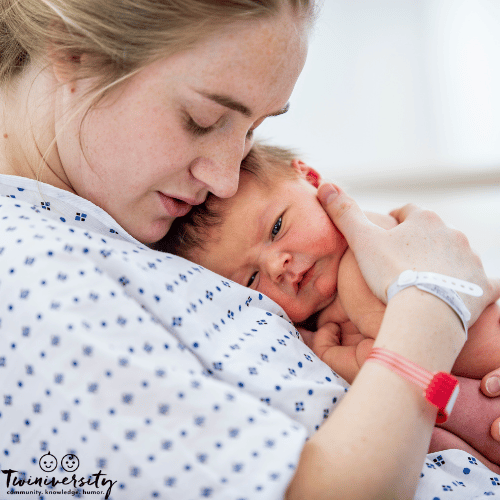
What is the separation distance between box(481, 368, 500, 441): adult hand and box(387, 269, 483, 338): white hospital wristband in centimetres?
18

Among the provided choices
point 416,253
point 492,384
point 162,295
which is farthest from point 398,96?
point 162,295

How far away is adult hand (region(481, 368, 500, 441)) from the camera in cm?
100

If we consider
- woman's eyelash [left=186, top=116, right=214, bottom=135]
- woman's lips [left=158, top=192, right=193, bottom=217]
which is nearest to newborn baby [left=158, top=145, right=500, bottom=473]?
woman's lips [left=158, top=192, right=193, bottom=217]

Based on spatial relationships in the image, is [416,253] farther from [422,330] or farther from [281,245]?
[281,245]

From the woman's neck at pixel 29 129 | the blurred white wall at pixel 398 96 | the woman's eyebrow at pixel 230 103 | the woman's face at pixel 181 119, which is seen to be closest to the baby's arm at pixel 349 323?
the woman's face at pixel 181 119

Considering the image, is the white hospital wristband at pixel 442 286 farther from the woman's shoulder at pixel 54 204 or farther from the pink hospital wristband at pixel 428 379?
the woman's shoulder at pixel 54 204

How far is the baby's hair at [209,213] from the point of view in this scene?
1.30 meters

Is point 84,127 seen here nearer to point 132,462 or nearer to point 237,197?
point 237,197

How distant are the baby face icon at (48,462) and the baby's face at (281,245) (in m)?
0.67

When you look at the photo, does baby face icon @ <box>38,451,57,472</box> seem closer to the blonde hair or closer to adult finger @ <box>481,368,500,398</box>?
the blonde hair

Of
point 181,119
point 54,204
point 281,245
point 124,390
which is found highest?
point 181,119

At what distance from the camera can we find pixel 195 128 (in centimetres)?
96

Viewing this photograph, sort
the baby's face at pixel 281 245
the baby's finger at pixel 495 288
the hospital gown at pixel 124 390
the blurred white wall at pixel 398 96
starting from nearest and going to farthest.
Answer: the hospital gown at pixel 124 390 → the baby's finger at pixel 495 288 → the baby's face at pixel 281 245 → the blurred white wall at pixel 398 96

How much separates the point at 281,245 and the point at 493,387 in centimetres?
56
